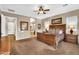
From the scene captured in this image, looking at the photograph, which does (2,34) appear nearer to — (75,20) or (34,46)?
(34,46)

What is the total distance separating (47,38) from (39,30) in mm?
233

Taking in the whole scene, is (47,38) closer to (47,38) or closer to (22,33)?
(47,38)

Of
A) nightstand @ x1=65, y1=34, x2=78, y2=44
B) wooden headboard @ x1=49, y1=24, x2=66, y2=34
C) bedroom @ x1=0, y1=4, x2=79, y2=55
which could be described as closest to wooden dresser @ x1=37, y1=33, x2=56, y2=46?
bedroom @ x1=0, y1=4, x2=79, y2=55

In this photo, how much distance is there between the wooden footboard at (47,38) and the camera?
2084mm

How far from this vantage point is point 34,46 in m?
2.12

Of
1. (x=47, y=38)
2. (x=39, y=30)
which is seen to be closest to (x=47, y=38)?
(x=47, y=38)

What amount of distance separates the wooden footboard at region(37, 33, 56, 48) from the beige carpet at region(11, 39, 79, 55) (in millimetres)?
72

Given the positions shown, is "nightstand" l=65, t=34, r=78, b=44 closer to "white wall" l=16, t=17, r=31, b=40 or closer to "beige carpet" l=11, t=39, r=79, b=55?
"beige carpet" l=11, t=39, r=79, b=55

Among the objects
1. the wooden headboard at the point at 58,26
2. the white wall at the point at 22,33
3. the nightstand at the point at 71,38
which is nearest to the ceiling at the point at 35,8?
the white wall at the point at 22,33

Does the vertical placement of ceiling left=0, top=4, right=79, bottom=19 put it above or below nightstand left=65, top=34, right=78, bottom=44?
above

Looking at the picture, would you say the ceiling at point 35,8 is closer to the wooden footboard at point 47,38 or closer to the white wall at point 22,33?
the white wall at point 22,33

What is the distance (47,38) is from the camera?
214 cm

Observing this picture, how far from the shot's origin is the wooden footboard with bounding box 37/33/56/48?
2.08 metres
